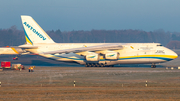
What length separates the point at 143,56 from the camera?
Result: 3950 cm

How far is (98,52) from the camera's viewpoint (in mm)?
40938

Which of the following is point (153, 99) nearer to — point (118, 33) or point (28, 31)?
point (28, 31)

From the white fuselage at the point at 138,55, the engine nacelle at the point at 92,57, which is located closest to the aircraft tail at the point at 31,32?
the white fuselage at the point at 138,55

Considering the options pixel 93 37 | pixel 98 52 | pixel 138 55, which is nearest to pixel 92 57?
pixel 98 52

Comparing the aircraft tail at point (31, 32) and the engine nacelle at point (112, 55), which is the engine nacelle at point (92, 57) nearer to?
the engine nacelle at point (112, 55)

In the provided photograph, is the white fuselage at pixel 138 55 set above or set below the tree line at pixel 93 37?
below

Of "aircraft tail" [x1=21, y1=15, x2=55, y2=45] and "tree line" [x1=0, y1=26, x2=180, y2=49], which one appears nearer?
"aircraft tail" [x1=21, y1=15, x2=55, y2=45]

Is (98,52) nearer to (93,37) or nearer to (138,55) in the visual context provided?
(138,55)

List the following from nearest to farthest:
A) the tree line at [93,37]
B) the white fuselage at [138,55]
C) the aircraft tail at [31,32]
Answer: the white fuselage at [138,55] < the aircraft tail at [31,32] < the tree line at [93,37]

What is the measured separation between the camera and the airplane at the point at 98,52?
3938 centimetres

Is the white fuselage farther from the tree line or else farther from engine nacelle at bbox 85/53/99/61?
the tree line

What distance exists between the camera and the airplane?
129ft

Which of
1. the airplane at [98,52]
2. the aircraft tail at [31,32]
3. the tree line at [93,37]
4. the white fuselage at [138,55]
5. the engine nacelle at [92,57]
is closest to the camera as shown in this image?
the white fuselage at [138,55]

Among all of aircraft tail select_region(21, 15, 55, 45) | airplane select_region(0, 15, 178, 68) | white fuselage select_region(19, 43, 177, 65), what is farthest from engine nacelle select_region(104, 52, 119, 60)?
aircraft tail select_region(21, 15, 55, 45)
